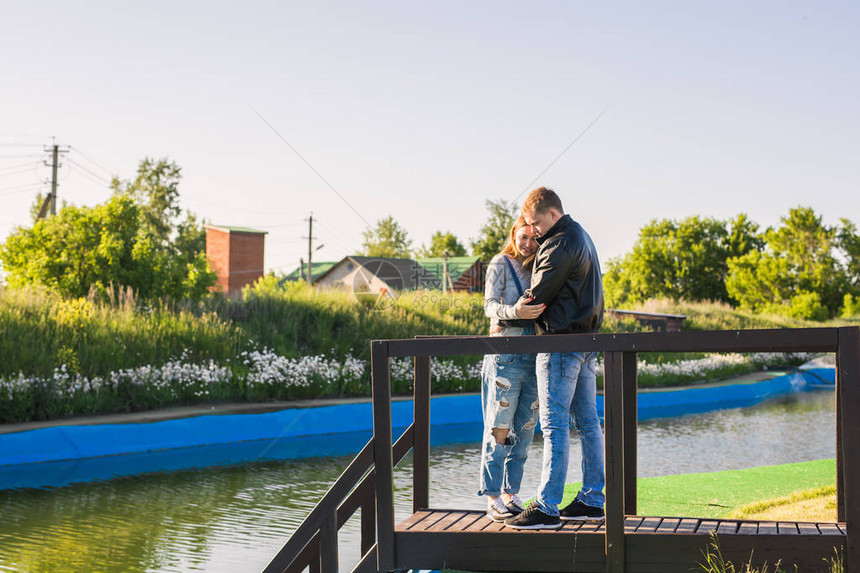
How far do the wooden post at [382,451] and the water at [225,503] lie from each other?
1.85m

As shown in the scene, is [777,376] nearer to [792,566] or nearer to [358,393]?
[358,393]

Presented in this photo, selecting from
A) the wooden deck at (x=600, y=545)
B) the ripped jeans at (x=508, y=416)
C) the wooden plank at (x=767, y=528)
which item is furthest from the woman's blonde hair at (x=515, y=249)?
the wooden plank at (x=767, y=528)

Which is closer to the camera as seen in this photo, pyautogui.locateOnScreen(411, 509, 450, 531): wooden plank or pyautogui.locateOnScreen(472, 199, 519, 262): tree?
pyautogui.locateOnScreen(411, 509, 450, 531): wooden plank

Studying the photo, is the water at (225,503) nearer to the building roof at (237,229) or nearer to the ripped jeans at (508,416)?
the ripped jeans at (508,416)

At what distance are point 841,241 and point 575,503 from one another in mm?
47611

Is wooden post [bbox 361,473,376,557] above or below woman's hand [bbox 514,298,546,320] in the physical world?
below

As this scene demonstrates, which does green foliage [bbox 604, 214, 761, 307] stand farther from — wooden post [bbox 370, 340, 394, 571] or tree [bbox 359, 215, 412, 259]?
wooden post [bbox 370, 340, 394, 571]

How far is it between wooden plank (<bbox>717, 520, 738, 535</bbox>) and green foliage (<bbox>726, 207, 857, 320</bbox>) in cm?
4306

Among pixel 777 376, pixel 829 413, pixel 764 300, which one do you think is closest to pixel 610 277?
pixel 764 300

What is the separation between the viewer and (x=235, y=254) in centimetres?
5038

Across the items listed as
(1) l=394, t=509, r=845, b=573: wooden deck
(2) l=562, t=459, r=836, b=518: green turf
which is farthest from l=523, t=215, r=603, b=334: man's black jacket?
(2) l=562, t=459, r=836, b=518: green turf

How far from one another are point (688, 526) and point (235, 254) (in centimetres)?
4826

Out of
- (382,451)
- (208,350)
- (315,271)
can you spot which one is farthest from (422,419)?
(315,271)

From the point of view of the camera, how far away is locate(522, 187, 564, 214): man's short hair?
4094 millimetres
